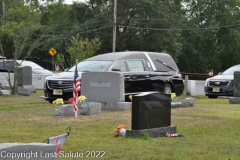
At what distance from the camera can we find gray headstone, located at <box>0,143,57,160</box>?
18.3 ft

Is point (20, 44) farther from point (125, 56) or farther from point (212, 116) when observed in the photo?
point (212, 116)

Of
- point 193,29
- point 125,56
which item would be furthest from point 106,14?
point 125,56

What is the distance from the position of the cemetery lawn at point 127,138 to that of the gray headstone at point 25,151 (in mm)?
2289

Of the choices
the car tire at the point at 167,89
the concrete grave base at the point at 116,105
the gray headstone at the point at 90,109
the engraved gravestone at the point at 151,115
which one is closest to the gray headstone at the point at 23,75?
the car tire at the point at 167,89

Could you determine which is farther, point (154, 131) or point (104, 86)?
point (104, 86)

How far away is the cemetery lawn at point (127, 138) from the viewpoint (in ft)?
28.2

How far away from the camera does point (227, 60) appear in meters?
64.2

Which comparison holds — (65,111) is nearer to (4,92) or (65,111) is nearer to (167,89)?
(167,89)

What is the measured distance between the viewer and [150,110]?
1006 cm

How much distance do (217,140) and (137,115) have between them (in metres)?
1.46

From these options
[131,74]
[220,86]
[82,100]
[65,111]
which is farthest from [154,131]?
[220,86]

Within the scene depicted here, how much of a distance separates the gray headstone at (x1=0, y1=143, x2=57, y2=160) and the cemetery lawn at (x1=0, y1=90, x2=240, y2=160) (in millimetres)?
2289

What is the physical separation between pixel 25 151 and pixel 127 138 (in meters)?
4.34

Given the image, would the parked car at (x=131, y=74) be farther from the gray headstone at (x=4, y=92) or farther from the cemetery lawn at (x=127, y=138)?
the gray headstone at (x=4, y=92)
